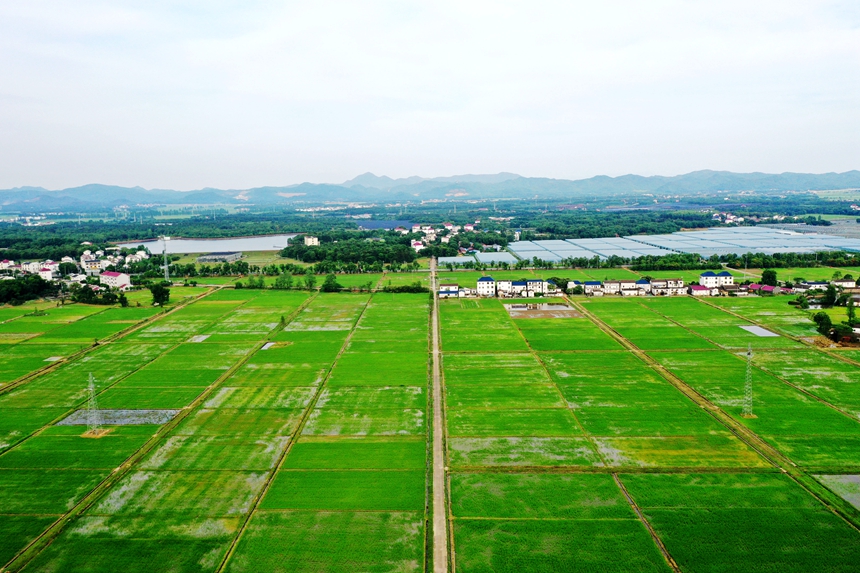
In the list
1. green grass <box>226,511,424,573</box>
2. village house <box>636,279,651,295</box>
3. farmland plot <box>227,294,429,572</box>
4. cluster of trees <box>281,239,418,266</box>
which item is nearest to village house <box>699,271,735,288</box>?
village house <box>636,279,651,295</box>

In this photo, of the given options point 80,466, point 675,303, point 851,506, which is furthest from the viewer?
point 675,303

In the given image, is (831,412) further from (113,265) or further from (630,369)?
(113,265)

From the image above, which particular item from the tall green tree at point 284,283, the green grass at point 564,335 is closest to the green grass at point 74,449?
the green grass at point 564,335

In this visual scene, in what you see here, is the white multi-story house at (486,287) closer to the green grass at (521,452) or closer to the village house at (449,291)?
the village house at (449,291)

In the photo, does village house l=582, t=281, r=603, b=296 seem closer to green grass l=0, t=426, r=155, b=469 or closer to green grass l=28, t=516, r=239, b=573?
green grass l=0, t=426, r=155, b=469

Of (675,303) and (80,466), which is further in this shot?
(675,303)

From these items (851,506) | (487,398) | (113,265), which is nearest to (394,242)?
(113,265)
